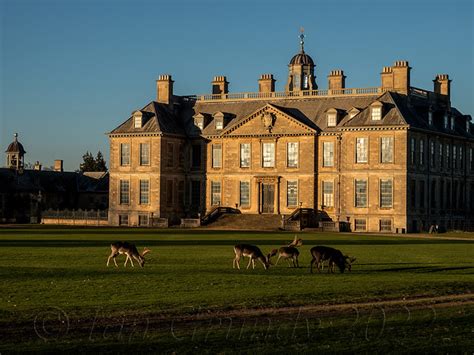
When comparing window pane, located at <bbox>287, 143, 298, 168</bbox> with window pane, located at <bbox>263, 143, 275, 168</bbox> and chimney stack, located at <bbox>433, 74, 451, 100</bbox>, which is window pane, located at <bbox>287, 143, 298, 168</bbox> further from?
chimney stack, located at <bbox>433, 74, 451, 100</bbox>

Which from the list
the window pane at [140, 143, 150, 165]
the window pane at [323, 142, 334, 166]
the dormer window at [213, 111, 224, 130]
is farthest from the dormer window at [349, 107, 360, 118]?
the window pane at [140, 143, 150, 165]

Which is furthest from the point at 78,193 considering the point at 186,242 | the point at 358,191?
the point at 186,242

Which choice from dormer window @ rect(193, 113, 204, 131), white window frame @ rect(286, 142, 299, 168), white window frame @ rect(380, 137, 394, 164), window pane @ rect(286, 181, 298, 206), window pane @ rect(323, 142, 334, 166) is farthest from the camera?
dormer window @ rect(193, 113, 204, 131)

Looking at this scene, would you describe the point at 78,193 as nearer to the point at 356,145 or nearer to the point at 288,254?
the point at 356,145

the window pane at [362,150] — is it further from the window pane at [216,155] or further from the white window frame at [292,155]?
the window pane at [216,155]

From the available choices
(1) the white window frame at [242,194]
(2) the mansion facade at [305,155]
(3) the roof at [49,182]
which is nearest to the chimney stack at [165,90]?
(2) the mansion facade at [305,155]

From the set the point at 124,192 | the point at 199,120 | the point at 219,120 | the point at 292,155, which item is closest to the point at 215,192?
the point at 219,120

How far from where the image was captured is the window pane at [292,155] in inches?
3223

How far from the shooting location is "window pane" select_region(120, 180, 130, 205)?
87.0m

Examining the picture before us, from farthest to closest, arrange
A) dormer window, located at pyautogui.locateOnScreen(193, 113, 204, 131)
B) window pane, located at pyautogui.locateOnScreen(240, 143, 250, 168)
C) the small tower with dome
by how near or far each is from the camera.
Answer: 1. the small tower with dome
2. dormer window, located at pyautogui.locateOnScreen(193, 113, 204, 131)
3. window pane, located at pyautogui.locateOnScreen(240, 143, 250, 168)

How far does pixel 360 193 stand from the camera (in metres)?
78.1

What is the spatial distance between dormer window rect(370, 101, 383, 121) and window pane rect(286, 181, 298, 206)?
867 centimetres

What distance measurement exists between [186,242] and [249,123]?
3329 cm

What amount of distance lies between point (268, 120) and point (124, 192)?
45.5ft
